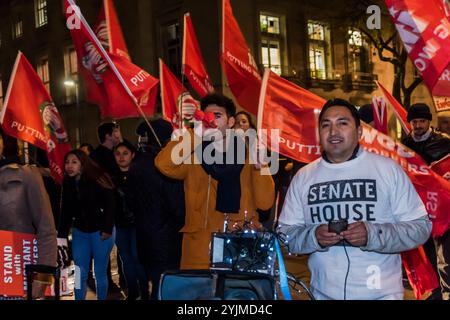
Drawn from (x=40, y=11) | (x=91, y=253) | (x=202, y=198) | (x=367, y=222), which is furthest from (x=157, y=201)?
(x=40, y=11)

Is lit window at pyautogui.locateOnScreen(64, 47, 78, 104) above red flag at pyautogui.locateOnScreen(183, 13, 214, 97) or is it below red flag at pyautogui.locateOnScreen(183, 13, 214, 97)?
above

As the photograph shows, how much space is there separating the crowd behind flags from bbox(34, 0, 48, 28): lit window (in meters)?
19.6

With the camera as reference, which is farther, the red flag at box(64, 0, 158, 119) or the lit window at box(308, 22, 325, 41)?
the lit window at box(308, 22, 325, 41)

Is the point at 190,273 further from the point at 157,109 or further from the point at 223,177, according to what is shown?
the point at 157,109

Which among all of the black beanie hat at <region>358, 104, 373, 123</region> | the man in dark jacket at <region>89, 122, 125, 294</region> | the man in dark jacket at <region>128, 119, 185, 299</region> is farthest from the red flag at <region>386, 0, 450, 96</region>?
the man in dark jacket at <region>89, 122, 125, 294</region>

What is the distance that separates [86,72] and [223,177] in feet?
12.1

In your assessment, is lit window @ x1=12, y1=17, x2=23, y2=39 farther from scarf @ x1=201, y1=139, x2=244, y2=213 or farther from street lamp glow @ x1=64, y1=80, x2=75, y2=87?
scarf @ x1=201, y1=139, x2=244, y2=213

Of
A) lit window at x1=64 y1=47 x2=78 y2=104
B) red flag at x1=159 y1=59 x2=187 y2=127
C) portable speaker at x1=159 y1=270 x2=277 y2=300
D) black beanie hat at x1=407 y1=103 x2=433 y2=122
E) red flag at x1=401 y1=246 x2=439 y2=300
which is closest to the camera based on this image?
portable speaker at x1=159 y1=270 x2=277 y2=300

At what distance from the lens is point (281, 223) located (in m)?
3.11

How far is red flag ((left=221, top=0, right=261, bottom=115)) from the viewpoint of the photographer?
7.20m

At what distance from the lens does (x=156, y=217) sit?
4.54 metres

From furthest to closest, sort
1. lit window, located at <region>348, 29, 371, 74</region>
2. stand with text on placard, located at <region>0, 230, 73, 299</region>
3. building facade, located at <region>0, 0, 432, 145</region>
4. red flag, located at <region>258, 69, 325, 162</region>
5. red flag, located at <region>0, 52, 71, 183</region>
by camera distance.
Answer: lit window, located at <region>348, 29, 371, 74</region> < building facade, located at <region>0, 0, 432, 145</region> < red flag, located at <region>0, 52, 71, 183</region> < red flag, located at <region>258, 69, 325, 162</region> < stand with text on placard, located at <region>0, 230, 73, 299</region>

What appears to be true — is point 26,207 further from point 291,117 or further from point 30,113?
point 30,113

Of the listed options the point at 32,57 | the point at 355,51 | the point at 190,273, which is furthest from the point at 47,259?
the point at 32,57
